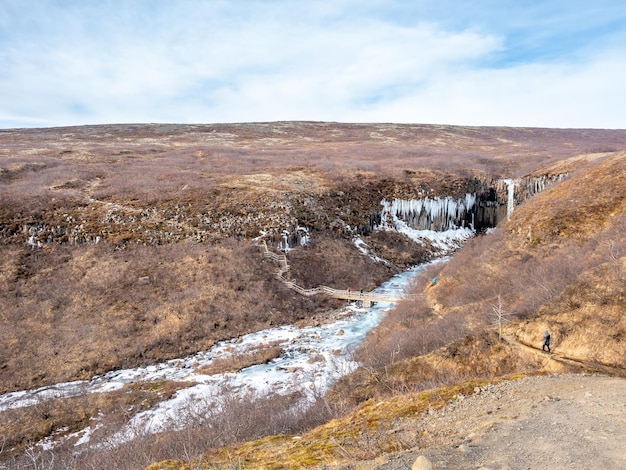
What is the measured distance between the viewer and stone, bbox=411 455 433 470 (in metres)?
5.59

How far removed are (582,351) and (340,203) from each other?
35263 mm

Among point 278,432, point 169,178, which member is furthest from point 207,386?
point 169,178

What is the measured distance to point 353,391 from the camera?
13.0m

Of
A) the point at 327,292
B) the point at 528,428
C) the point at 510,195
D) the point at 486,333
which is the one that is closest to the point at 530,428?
the point at 528,428

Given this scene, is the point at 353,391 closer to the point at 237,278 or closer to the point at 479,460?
the point at 479,460

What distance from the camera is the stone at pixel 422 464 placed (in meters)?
5.59

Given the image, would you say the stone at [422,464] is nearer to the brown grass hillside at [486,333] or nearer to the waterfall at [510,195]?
the brown grass hillside at [486,333]

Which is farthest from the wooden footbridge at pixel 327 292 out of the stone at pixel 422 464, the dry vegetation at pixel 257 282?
the stone at pixel 422 464

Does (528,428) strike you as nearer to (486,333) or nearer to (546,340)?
(546,340)

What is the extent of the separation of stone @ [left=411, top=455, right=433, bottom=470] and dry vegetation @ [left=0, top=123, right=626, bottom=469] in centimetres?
133

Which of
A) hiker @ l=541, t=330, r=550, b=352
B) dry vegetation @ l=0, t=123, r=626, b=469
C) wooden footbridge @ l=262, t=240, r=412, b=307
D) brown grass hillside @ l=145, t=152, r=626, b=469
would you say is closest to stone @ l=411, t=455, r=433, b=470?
brown grass hillside @ l=145, t=152, r=626, b=469

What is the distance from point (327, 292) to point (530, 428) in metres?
25.7

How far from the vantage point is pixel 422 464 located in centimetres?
565

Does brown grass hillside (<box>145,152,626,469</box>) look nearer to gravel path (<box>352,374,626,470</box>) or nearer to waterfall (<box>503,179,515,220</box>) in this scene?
gravel path (<box>352,374,626,470</box>)
